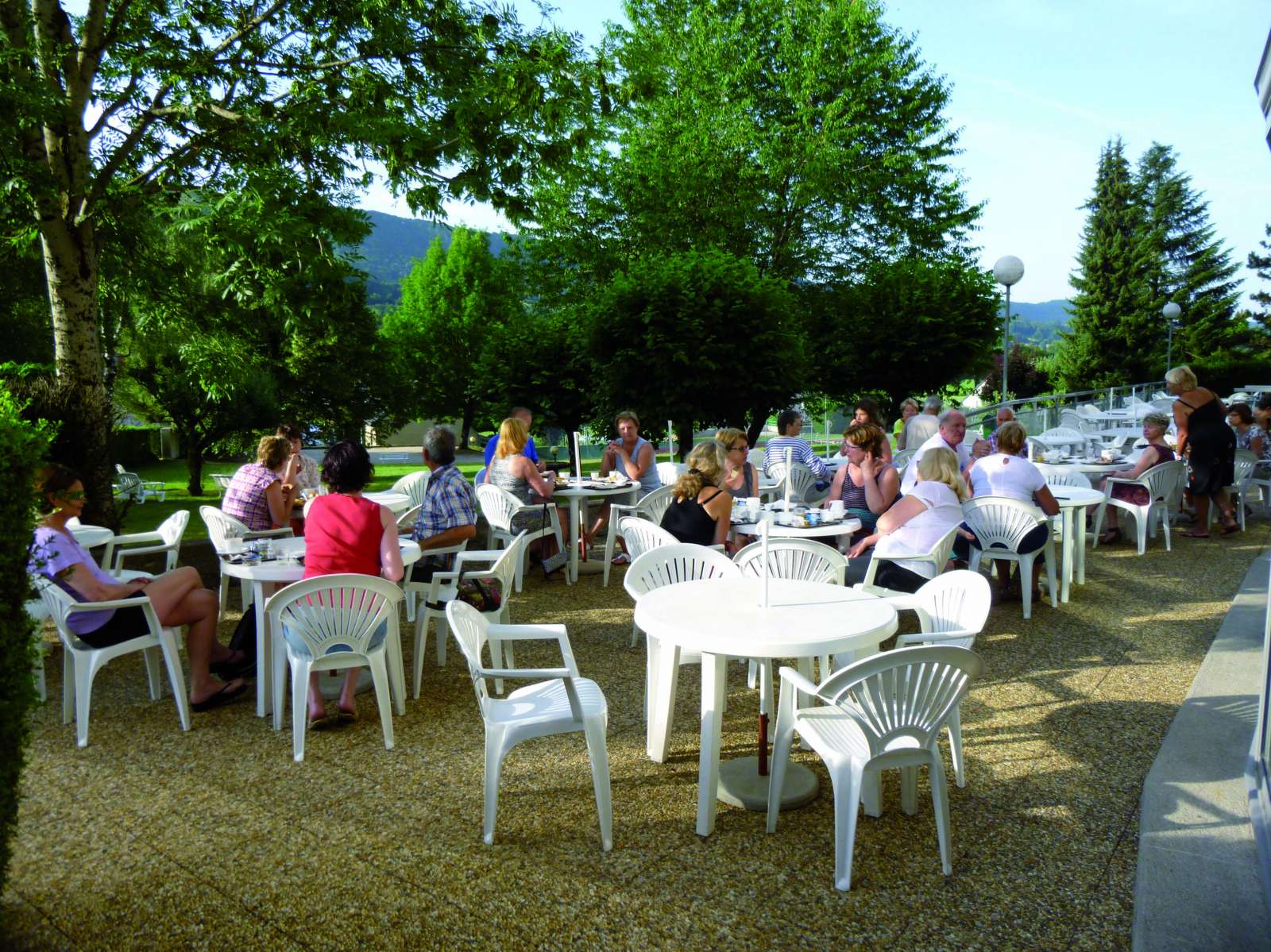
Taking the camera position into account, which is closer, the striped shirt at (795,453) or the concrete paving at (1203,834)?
the concrete paving at (1203,834)

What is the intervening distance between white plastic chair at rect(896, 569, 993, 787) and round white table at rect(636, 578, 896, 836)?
29 cm

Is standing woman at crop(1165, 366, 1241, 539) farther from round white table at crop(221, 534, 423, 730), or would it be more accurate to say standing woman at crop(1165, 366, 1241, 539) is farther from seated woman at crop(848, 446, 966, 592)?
round white table at crop(221, 534, 423, 730)

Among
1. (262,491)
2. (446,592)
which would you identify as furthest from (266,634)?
(262,491)

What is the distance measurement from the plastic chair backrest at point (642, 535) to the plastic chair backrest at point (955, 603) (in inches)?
62.4

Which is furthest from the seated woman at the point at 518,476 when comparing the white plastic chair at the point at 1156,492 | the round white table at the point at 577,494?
the white plastic chair at the point at 1156,492

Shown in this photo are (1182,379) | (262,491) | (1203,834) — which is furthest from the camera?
(1182,379)

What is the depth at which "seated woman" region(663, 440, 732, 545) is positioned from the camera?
17.2 ft

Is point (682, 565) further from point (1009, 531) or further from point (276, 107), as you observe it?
point (276, 107)

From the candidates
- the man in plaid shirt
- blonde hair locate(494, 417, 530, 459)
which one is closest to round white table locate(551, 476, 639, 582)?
blonde hair locate(494, 417, 530, 459)

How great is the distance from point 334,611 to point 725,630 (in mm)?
1827

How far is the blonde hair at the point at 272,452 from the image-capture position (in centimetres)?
586

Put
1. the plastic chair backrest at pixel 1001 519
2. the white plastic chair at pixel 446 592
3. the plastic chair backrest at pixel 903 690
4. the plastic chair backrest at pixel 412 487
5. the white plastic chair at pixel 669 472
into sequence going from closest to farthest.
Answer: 1. the plastic chair backrest at pixel 903 690
2. the white plastic chair at pixel 446 592
3. the plastic chair backrest at pixel 1001 519
4. the plastic chair backrest at pixel 412 487
5. the white plastic chair at pixel 669 472

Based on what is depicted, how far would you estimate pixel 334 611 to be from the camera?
3912 millimetres

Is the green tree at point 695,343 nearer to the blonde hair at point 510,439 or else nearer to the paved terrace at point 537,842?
the blonde hair at point 510,439
